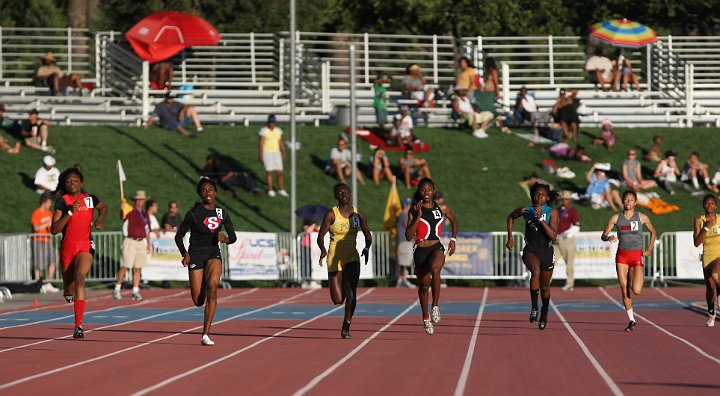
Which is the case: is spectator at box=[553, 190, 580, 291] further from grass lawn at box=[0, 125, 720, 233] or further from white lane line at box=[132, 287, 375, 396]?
white lane line at box=[132, 287, 375, 396]

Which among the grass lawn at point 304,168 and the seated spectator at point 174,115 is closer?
the grass lawn at point 304,168

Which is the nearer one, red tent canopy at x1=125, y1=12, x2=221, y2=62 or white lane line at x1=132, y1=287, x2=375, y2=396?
white lane line at x1=132, y1=287, x2=375, y2=396

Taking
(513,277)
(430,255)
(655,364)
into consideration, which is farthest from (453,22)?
(655,364)

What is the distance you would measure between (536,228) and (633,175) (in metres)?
20.8

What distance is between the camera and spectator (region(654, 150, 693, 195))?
40.8m

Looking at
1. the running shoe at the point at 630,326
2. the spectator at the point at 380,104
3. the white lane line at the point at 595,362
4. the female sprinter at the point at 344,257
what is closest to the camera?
the white lane line at the point at 595,362

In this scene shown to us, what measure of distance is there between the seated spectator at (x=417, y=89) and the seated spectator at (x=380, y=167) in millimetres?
6730

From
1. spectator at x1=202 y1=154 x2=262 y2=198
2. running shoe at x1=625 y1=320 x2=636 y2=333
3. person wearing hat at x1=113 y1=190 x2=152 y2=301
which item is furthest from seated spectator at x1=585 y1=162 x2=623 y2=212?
running shoe at x1=625 y1=320 x2=636 y2=333

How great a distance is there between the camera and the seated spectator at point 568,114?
43375mm

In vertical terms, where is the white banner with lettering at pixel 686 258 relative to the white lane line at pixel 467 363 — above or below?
above

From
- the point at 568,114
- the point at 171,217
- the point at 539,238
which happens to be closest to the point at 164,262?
the point at 171,217

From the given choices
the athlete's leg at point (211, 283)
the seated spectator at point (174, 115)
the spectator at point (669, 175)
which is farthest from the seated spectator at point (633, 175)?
the athlete's leg at point (211, 283)

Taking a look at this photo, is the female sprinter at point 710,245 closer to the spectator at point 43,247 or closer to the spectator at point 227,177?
the spectator at point 43,247

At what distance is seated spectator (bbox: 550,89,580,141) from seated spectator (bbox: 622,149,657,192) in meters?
3.44
